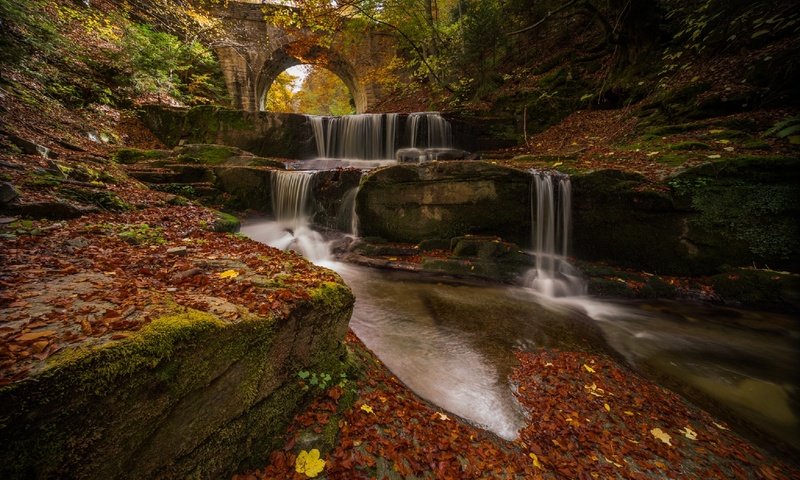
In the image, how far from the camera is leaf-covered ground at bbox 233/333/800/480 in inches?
82.1

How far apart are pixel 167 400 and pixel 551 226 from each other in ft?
24.6

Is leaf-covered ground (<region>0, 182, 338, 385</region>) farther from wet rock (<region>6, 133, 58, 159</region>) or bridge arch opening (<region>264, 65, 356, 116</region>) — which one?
bridge arch opening (<region>264, 65, 356, 116</region>)

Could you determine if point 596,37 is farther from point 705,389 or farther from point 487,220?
point 705,389

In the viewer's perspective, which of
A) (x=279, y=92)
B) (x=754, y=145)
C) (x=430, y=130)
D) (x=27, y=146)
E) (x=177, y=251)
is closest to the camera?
(x=177, y=251)

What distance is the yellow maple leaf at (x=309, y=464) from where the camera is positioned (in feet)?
6.23

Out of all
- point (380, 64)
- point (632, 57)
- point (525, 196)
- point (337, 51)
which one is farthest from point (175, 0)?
point (632, 57)

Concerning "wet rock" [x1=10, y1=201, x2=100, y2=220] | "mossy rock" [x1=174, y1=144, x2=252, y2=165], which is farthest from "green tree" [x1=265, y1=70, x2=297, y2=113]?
"wet rock" [x1=10, y1=201, x2=100, y2=220]

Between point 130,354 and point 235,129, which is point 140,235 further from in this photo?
point 235,129

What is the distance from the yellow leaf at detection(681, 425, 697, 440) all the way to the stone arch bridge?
61.8ft

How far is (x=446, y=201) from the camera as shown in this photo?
7.41 m

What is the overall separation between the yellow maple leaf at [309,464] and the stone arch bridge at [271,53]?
18.4 meters

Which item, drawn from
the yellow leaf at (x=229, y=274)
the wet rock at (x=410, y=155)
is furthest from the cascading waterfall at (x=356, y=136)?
the yellow leaf at (x=229, y=274)

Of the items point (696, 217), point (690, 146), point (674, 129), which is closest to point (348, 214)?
point (696, 217)

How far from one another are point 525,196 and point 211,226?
21.4 feet
